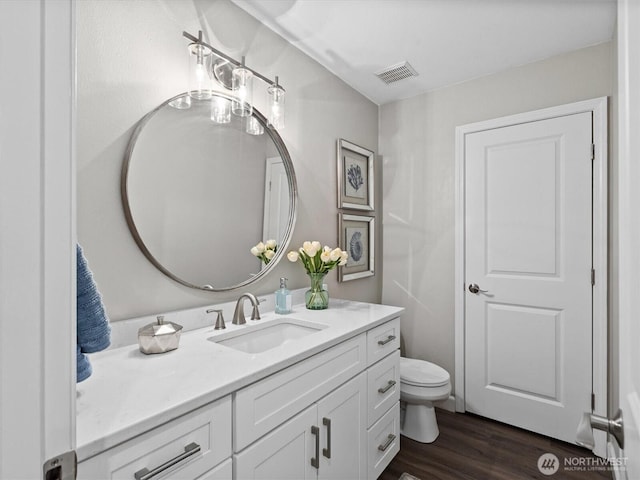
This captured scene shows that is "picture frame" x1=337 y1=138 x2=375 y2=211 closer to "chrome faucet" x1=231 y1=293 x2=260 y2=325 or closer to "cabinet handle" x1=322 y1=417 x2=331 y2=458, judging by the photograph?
"chrome faucet" x1=231 y1=293 x2=260 y2=325

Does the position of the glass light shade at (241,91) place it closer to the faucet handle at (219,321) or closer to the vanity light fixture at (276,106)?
the vanity light fixture at (276,106)

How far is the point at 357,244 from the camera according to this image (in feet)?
8.48

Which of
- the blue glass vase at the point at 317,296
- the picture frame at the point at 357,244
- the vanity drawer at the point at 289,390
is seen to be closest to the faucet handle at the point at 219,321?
the vanity drawer at the point at 289,390

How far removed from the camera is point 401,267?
2.78m

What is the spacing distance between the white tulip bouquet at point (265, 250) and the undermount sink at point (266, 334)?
34 cm

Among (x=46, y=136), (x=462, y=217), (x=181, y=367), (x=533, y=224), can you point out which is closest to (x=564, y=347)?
(x=533, y=224)

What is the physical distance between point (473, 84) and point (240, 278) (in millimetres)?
2164

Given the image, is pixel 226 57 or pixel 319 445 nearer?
pixel 319 445

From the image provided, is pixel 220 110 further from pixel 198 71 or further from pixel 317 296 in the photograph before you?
pixel 317 296

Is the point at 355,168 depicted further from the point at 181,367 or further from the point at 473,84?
the point at 181,367

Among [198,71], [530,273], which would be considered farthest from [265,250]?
[530,273]

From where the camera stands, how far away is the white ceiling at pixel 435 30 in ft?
5.65

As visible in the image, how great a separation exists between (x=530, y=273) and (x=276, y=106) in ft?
6.32

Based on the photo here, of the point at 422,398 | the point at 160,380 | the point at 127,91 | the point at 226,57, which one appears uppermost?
the point at 226,57
